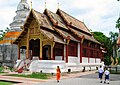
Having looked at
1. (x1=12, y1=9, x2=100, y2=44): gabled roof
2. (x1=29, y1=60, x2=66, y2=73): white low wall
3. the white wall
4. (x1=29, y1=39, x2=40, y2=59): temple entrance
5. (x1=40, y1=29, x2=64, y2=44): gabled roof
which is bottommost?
(x1=29, y1=60, x2=66, y2=73): white low wall

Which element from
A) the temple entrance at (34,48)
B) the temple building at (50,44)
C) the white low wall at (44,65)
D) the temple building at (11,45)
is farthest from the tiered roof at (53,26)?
the temple building at (11,45)

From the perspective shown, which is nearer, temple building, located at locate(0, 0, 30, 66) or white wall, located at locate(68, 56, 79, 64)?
white wall, located at locate(68, 56, 79, 64)

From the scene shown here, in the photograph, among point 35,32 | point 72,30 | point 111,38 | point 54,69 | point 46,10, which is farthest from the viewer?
point 111,38

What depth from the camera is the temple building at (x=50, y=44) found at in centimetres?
2488

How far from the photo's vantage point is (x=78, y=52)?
30594 millimetres

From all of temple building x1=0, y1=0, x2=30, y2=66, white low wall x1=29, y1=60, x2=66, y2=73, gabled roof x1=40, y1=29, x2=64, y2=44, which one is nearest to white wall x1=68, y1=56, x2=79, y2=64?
white low wall x1=29, y1=60, x2=66, y2=73

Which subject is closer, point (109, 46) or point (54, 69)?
point (54, 69)

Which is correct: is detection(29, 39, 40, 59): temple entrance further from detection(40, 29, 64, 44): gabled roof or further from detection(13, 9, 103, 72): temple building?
detection(40, 29, 64, 44): gabled roof

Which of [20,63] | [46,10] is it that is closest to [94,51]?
[46,10]

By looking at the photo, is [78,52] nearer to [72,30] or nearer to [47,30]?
[72,30]

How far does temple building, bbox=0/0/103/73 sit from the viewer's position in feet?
81.6

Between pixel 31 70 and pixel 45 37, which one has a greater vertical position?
pixel 45 37

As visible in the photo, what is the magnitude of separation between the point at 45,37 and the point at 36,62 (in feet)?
9.62

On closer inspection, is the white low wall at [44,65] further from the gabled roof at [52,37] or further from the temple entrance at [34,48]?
the temple entrance at [34,48]
